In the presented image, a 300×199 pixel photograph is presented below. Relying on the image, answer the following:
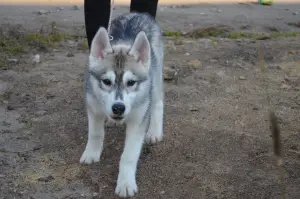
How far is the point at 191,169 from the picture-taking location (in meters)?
2.77

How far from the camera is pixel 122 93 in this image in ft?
8.10

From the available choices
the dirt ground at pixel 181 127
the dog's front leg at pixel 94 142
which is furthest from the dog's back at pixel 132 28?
the dirt ground at pixel 181 127

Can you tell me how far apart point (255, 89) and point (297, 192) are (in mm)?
1610

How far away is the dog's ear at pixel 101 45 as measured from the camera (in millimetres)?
2580

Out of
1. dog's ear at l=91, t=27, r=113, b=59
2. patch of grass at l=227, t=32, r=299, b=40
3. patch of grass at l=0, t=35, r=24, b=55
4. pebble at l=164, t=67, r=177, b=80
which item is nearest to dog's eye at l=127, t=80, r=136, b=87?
dog's ear at l=91, t=27, r=113, b=59

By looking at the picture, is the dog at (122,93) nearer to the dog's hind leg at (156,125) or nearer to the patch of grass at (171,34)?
the dog's hind leg at (156,125)

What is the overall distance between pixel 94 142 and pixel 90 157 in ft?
0.31

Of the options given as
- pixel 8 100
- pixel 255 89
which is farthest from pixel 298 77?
pixel 8 100

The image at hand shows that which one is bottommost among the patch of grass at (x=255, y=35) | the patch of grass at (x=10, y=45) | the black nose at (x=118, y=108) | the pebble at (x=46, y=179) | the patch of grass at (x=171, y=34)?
the pebble at (x=46, y=179)

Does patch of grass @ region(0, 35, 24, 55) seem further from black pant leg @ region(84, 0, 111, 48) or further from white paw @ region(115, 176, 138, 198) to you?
white paw @ region(115, 176, 138, 198)

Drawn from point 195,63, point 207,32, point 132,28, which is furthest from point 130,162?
point 207,32

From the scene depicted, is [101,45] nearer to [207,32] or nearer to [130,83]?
[130,83]

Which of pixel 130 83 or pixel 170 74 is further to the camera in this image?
pixel 170 74

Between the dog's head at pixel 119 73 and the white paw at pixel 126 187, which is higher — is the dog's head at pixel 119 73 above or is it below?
above
